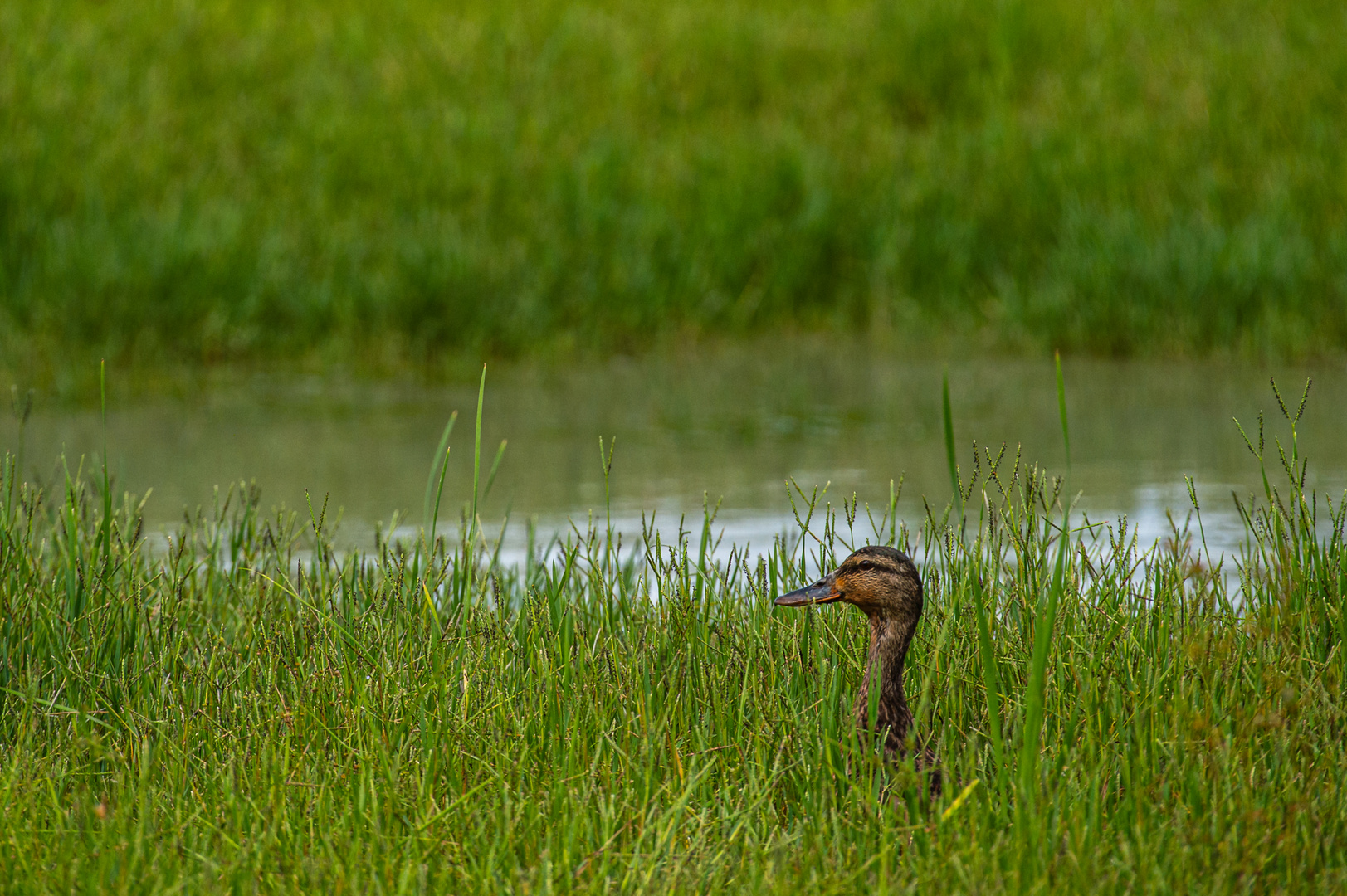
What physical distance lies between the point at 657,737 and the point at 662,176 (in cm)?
863

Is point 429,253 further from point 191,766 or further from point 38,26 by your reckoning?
point 191,766

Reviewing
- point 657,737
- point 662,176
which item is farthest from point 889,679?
point 662,176

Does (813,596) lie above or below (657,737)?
above

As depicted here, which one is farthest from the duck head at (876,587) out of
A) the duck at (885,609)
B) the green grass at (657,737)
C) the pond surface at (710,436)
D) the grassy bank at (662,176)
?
the grassy bank at (662,176)

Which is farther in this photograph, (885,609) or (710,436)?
(710,436)

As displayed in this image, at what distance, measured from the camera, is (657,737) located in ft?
9.49

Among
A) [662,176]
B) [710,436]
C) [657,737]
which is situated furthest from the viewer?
[662,176]

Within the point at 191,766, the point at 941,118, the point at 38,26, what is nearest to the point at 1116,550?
the point at 191,766

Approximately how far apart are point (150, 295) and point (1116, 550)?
661 cm

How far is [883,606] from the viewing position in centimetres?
295

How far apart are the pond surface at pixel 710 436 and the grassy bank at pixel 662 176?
65 cm

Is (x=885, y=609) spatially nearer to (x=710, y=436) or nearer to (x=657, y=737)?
(x=657, y=737)

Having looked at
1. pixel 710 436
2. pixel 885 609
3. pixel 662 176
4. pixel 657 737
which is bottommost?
pixel 657 737

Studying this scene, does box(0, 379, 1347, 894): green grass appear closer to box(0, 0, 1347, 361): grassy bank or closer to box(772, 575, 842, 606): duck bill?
box(772, 575, 842, 606): duck bill
